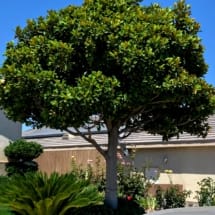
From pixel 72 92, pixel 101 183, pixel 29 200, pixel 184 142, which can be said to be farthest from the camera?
pixel 184 142

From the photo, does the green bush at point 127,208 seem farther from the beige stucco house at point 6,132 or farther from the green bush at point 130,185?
the beige stucco house at point 6,132

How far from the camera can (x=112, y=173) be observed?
13266mm

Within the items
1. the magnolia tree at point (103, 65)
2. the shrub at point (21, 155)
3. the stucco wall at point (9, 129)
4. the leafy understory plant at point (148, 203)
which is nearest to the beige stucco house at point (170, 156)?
the shrub at point (21, 155)

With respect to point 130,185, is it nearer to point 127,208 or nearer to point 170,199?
point 170,199

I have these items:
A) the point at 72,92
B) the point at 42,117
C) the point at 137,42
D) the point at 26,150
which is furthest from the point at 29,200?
the point at 26,150

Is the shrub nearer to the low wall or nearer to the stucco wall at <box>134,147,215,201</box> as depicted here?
the low wall

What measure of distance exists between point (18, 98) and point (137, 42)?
2881mm

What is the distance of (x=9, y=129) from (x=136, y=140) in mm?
5424

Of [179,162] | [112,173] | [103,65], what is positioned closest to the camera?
[103,65]

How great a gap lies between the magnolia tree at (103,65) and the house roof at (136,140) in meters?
7.65

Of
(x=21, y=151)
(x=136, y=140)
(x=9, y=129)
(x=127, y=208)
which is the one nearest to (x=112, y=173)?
(x=127, y=208)

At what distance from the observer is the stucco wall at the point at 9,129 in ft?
75.3

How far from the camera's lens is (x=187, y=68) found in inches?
501

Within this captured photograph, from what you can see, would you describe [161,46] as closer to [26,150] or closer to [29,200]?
[29,200]
